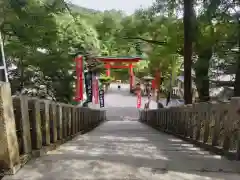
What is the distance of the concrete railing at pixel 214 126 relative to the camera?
141 inches

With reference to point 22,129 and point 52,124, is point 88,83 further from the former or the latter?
point 22,129

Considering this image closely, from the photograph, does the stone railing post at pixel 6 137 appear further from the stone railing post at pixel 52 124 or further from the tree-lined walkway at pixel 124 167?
the stone railing post at pixel 52 124

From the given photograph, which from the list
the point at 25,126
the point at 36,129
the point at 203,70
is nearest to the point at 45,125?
the point at 36,129

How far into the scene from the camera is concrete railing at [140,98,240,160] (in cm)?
358

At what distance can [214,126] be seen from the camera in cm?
426

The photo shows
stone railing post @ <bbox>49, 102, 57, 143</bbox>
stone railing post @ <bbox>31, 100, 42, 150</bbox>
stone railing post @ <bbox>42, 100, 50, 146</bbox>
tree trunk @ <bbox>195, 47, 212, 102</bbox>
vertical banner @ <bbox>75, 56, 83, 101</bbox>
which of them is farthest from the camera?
vertical banner @ <bbox>75, 56, 83, 101</bbox>

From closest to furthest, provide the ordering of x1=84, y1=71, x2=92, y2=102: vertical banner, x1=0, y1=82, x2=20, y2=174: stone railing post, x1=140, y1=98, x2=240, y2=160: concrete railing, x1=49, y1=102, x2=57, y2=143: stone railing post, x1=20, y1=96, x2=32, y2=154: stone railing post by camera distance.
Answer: x1=0, y1=82, x2=20, y2=174: stone railing post, x1=20, y1=96, x2=32, y2=154: stone railing post, x1=140, y1=98, x2=240, y2=160: concrete railing, x1=49, y1=102, x2=57, y2=143: stone railing post, x1=84, y1=71, x2=92, y2=102: vertical banner

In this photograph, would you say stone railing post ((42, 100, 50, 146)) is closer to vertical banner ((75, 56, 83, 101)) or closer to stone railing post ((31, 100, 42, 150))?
stone railing post ((31, 100, 42, 150))

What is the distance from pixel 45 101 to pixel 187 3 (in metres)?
6.93

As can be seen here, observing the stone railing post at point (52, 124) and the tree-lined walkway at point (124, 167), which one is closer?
the tree-lined walkway at point (124, 167)

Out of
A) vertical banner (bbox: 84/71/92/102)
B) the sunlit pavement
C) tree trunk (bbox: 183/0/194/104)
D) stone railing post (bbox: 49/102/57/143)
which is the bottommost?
the sunlit pavement


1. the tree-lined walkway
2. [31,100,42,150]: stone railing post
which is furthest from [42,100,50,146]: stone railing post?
the tree-lined walkway

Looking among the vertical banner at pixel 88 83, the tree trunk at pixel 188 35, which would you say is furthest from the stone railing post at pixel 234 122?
the vertical banner at pixel 88 83

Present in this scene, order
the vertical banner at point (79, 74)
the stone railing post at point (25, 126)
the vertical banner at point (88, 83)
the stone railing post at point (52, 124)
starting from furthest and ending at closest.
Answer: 1. the vertical banner at point (88, 83)
2. the vertical banner at point (79, 74)
3. the stone railing post at point (52, 124)
4. the stone railing post at point (25, 126)
